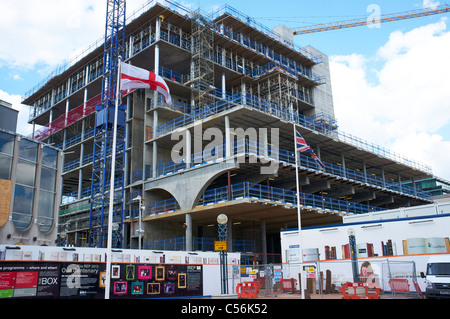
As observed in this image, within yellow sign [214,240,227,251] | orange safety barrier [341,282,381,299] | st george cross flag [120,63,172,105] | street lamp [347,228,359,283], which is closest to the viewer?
orange safety barrier [341,282,381,299]

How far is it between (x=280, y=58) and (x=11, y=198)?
141 feet

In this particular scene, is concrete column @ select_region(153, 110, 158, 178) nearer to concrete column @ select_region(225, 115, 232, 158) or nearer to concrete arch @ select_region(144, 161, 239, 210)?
concrete arch @ select_region(144, 161, 239, 210)

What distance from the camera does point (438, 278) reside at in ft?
54.9

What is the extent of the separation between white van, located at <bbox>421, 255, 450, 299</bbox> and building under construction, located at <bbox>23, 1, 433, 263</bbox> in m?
16.7

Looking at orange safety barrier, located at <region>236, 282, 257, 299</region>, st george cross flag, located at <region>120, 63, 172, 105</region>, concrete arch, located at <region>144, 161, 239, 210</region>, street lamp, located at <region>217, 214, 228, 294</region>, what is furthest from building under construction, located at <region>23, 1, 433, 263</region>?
st george cross flag, located at <region>120, 63, 172, 105</region>

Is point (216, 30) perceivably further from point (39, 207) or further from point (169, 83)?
point (39, 207)

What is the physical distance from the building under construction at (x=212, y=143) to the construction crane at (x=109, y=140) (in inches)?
34.8

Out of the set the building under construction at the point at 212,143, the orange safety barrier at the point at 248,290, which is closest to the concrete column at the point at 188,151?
the building under construction at the point at 212,143

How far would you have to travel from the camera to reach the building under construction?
36.9 meters

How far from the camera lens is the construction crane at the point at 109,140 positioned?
41.5 metres

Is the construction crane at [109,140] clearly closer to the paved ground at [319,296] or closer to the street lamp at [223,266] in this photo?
the street lamp at [223,266]

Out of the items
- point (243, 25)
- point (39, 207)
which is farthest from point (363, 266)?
point (243, 25)

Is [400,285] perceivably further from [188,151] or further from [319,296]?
[188,151]

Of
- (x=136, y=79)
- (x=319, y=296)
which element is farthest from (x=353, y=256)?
(x=136, y=79)
